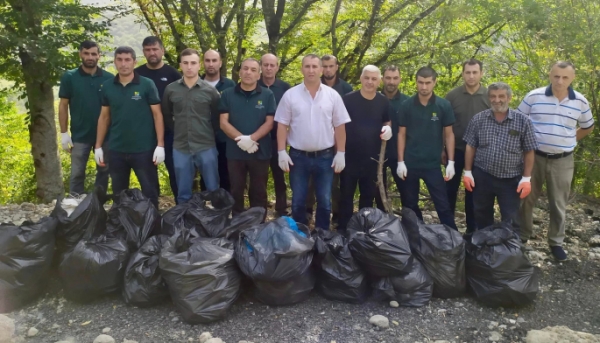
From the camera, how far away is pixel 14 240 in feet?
10.4

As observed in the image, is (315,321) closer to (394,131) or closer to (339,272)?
(339,272)

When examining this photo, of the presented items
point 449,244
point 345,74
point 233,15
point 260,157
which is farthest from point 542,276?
point 233,15

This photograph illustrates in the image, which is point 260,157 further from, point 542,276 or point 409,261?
point 542,276

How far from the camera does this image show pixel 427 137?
394 centimetres

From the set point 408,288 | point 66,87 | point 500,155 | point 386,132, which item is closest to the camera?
point 408,288

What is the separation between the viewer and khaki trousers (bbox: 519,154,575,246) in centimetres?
396

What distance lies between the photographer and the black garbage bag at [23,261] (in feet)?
10.2

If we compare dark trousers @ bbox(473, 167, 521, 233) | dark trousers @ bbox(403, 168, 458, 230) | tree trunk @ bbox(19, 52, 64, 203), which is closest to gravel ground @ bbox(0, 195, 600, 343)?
dark trousers @ bbox(473, 167, 521, 233)

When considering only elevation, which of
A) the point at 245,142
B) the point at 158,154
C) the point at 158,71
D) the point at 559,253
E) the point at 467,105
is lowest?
the point at 559,253

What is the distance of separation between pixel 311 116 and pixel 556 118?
2.12 metres

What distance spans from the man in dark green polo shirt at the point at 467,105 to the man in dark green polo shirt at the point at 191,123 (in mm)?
2219

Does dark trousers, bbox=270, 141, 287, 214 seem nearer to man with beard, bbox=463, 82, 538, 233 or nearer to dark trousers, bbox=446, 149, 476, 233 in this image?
dark trousers, bbox=446, 149, 476, 233

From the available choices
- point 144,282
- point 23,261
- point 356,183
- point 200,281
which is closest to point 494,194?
point 356,183

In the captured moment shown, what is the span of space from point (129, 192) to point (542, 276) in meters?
3.58
